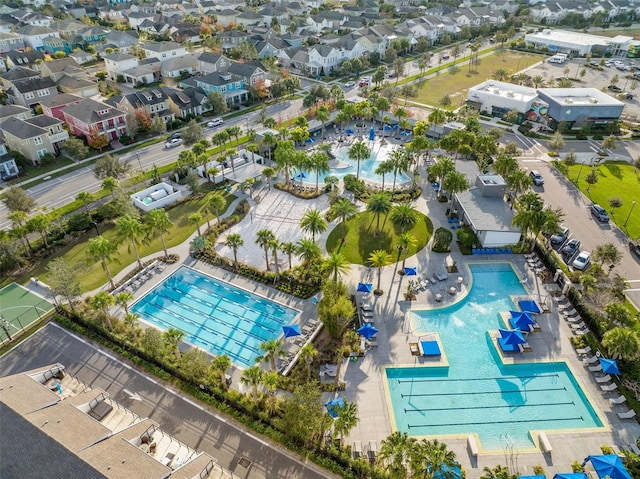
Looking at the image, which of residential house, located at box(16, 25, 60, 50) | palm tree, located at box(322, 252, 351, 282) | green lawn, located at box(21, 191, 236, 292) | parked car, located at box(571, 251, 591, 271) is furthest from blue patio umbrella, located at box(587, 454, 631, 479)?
residential house, located at box(16, 25, 60, 50)

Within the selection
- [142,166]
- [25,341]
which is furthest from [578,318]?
[142,166]

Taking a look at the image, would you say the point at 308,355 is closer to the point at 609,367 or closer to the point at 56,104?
the point at 609,367

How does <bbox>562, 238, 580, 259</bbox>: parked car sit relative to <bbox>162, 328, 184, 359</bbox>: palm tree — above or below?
below

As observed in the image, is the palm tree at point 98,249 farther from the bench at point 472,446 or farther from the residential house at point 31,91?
the residential house at point 31,91

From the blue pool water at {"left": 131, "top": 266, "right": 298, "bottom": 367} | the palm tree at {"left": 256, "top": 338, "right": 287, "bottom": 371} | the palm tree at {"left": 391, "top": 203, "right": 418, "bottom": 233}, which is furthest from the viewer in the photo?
the palm tree at {"left": 391, "top": 203, "right": 418, "bottom": 233}

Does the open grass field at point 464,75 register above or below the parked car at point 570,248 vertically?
below

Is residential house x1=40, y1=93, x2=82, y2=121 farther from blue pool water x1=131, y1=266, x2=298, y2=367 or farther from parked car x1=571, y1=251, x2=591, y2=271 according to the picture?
parked car x1=571, y1=251, x2=591, y2=271

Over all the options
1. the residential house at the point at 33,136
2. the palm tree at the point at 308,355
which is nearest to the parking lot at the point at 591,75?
the palm tree at the point at 308,355

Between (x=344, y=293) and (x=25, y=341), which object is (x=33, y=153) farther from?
(x=344, y=293)
